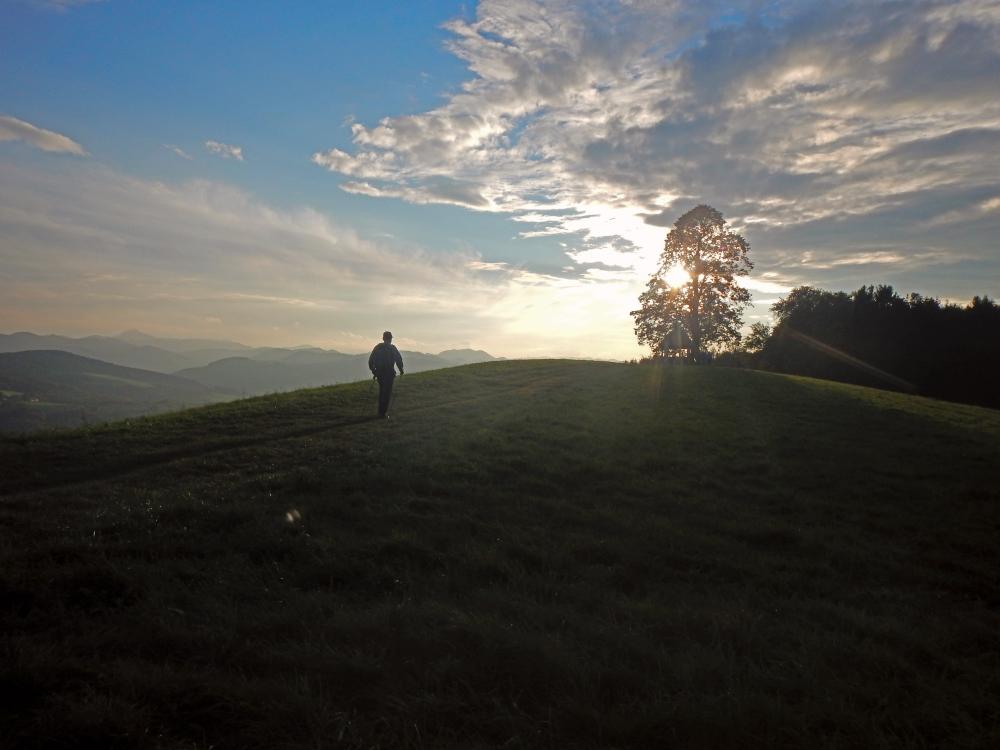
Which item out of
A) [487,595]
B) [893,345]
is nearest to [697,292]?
[893,345]

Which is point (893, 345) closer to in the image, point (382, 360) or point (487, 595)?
point (382, 360)

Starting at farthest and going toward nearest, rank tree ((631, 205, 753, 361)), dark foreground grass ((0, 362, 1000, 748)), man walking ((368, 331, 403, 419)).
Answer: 1. tree ((631, 205, 753, 361))
2. man walking ((368, 331, 403, 419))
3. dark foreground grass ((0, 362, 1000, 748))

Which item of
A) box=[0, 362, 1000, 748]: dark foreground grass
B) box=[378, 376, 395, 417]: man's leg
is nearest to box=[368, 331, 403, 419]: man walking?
box=[378, 376, 395, 417]: man's leg

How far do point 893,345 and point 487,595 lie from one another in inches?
2507

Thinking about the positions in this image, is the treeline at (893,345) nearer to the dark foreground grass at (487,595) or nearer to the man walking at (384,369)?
the dark foreground grass at (487,595)

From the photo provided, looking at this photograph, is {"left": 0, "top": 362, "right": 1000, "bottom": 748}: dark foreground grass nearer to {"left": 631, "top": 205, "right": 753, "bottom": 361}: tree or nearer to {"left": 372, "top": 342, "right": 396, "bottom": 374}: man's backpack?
{"left": 372, "top": 342, "right": 396, "bottom": 374}: man's backpack

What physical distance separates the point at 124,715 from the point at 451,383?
2831 cm

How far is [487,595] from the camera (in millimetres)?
6859

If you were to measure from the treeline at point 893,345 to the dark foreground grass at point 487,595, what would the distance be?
4427cm

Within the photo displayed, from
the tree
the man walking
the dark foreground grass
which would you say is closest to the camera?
the dark foreground grass

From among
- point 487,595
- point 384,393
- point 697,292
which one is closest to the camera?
point 487,595

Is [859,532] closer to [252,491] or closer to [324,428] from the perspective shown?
[252,491]

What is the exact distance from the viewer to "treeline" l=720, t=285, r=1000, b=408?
2080 inches

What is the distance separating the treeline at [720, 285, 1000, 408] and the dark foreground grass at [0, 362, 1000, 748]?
44.3 m
